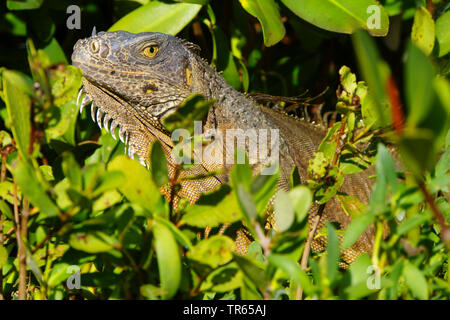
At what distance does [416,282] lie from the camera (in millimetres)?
879

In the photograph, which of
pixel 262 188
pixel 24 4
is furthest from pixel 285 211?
pixel 24 4

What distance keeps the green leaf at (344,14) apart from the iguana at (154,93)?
18.1 inches

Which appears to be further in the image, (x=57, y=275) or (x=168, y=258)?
(x=57, y=275)

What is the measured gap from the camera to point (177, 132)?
3.13ft

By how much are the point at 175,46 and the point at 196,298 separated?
4.51 feet

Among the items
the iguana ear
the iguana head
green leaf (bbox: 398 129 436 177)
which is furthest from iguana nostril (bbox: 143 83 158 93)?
green leaf (bbox: 398 129 436 177)

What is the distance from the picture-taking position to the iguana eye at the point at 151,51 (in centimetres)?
214

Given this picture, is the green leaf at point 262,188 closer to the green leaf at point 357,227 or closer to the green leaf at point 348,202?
the green leaf at point 357,227

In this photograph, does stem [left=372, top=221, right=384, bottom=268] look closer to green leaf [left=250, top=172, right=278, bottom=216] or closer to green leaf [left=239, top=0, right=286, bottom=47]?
green leaf [left=250, top=172, right=278, bottom=216]

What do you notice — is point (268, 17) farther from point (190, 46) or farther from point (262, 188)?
point (262, 188)

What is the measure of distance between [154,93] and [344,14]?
77cm
